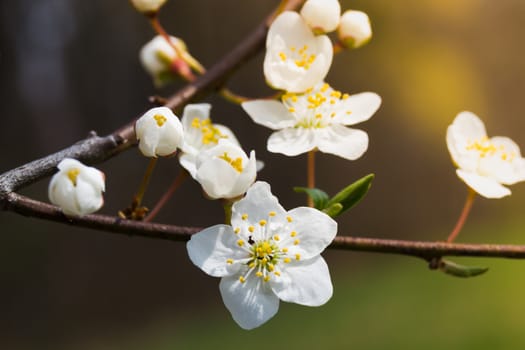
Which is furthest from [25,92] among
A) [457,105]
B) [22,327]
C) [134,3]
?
[134,3]

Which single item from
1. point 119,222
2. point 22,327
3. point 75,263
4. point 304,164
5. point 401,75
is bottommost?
point 22,327

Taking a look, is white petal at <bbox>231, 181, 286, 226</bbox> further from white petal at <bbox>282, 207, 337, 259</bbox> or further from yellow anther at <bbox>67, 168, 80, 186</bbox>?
yellow anther at <bbox>67, 168, 80, 186</bbox>

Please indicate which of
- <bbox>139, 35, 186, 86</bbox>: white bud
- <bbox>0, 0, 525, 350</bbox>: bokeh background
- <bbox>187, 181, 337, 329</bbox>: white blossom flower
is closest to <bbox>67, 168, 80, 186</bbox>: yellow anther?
<bbox>187, 181, 337, 329</bbox>: white blossom flower

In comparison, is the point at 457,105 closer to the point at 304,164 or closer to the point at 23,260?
the point at 304,164

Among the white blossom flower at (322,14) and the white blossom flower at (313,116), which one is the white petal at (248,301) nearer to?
the white blossom flower at (313,116)

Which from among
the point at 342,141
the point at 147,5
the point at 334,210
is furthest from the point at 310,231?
the point at 147,5

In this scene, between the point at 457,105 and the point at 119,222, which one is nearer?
the point at 119,222

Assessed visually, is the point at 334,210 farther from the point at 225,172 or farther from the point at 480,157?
the point at 480,157
